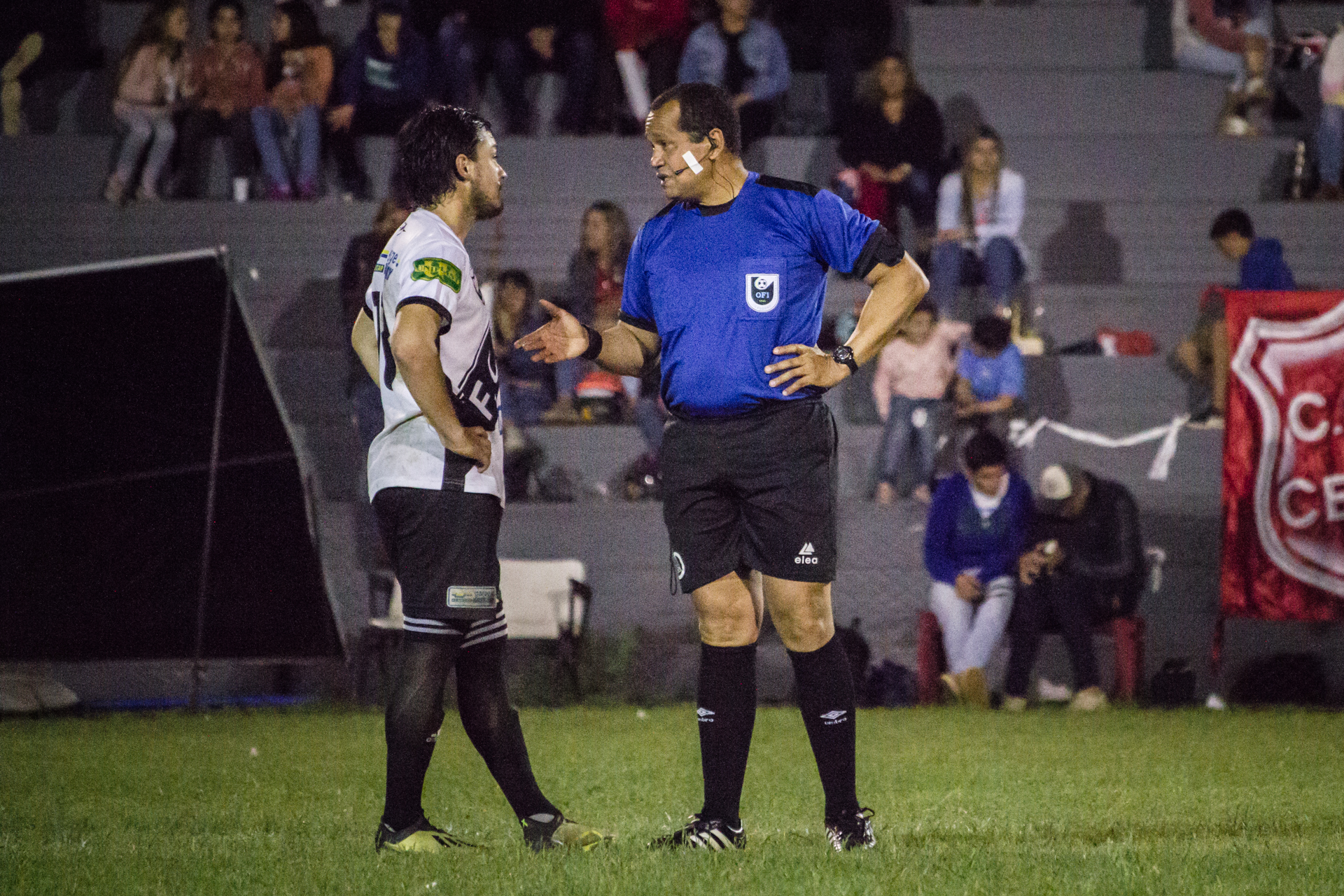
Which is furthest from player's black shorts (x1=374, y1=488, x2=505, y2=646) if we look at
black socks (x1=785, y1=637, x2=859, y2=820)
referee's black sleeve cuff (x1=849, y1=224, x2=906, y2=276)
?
referee's black sleeve cuff (x1=849, y1=224, x2=906, y2=276)

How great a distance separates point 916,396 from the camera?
12594 mm

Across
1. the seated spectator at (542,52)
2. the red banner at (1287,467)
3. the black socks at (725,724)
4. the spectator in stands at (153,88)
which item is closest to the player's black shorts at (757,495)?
the black socks at (725,724)

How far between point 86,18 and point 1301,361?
39.2 feet

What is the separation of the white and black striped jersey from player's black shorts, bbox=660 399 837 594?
1.91 ft

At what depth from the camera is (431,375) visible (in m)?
4.79

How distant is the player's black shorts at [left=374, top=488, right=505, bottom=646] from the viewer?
4.89 meters

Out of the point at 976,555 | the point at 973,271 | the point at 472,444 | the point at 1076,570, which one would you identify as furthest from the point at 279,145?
the point at 472,444

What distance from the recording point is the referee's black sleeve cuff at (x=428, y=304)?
482 cm

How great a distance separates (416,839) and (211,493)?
5929 mm

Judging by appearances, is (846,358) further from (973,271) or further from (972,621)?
(973,271)

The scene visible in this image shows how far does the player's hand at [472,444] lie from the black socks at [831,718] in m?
1.09

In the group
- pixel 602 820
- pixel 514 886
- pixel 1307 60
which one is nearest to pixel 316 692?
pixel 602 820

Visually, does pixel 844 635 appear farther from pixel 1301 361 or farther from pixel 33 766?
pixel 33 766

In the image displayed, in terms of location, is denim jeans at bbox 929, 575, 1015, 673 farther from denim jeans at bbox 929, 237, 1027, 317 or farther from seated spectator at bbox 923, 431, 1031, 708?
denim jeans at bbox 929, 237, 1027, 317
